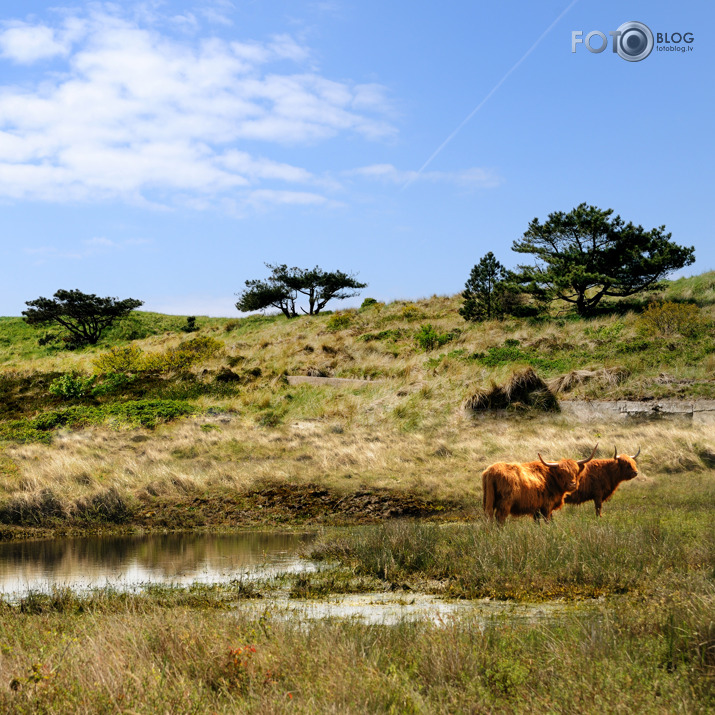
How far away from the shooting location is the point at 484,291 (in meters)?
41.2

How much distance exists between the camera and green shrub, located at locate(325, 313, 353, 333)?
46.3 metres

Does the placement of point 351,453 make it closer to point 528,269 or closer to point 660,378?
point 660,378

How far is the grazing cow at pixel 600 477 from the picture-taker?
12883 mm

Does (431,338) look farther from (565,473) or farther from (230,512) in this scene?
(565,473)

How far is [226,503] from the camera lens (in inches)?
706

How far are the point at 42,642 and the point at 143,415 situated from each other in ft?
74.8

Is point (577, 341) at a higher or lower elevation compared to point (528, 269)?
lower

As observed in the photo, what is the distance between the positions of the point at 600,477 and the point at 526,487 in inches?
84.8

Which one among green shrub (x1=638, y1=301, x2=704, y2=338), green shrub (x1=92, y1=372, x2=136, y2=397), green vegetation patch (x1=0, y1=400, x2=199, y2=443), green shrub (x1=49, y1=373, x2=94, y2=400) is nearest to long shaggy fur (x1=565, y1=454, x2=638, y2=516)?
green vegetation patch (x1=0, y1=400, x2=199, y2=443)

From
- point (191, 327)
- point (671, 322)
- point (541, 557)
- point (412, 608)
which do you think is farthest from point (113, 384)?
point (412, 608)

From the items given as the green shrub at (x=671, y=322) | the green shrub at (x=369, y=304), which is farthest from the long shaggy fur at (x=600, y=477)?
the green shrub at (x=369, y=304)

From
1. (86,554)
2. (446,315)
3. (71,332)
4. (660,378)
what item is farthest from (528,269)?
(71,332)

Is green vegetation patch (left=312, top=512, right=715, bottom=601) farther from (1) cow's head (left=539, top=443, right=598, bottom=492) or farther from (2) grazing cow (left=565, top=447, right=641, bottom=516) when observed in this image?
(2) grazing cow (left=565, top=447, right=641, bottom=516)

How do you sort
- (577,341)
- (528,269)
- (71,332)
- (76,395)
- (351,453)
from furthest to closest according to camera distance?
1. (71,332)
2. (528,269)
3. (76,395)
4. (577,341)
5. (351,453)
